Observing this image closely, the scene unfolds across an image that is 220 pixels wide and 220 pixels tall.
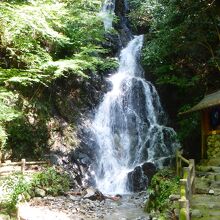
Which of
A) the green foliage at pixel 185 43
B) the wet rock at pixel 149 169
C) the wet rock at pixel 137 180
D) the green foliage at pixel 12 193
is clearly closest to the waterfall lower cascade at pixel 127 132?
the wet rock at pixel 137 180

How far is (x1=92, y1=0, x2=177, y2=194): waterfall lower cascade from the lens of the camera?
1797 centimetres

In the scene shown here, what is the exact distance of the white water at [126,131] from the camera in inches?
710

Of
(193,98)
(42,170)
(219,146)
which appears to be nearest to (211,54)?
(193,98)

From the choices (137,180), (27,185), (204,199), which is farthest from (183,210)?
(137,180)

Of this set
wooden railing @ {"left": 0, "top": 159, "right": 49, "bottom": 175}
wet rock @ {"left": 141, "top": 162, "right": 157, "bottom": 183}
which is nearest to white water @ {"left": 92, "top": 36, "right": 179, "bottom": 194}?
wet rock @ {"left": 141, "top": 162, "right": 157, "bottom": 183}

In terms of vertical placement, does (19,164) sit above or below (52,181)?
above

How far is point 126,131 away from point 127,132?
93 millimetres

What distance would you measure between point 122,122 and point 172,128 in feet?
9.99

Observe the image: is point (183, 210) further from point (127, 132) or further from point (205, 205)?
point (127, 132)

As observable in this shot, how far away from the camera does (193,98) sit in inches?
753

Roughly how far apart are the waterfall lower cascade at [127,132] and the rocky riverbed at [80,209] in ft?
Result: 9.42

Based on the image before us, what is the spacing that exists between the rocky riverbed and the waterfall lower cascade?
287cm

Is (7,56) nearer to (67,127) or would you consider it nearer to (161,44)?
(67,127)

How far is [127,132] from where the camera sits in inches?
786
